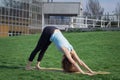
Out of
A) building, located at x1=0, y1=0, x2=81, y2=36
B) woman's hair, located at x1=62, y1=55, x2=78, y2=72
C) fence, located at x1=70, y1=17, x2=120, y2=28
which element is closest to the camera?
woman's hair, located at x1=62, y1=55, x2=78, y2=72

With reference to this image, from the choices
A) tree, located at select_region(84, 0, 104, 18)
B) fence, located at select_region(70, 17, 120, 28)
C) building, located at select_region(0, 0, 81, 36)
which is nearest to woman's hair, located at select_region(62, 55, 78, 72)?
fence, located at select_region(70, 17, 120, 28)

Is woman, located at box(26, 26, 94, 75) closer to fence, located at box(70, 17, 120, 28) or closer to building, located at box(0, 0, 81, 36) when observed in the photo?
fence, located at box(70, 17, 120, 28)

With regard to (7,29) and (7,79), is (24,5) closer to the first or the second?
(7,29)

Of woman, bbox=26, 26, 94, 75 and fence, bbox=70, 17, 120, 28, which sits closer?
woman, bbox=26, 26, 94, 75

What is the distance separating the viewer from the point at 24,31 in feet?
180

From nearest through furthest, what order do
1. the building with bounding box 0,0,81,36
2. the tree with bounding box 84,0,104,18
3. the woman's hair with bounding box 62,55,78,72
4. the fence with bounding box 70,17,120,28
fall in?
the woman's hair with bounding box 62,55,78,72
the fence with bounding box 70,17,120,28
the building with bounding box 0,0,81,36
the tree with bounding box 84,0,104,18

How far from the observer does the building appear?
50438 millimetres

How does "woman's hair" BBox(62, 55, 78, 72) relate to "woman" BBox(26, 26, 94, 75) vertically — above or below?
below

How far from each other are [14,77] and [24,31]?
4611 cm

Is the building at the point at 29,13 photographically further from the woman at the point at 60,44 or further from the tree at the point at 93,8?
the woman at the point at 60,44

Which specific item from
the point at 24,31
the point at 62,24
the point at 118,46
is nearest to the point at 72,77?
the point at 118,46

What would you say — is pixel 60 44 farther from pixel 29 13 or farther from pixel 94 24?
pixel 29 13

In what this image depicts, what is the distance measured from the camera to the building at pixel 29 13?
50.4 m

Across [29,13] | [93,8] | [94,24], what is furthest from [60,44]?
[93,8]
